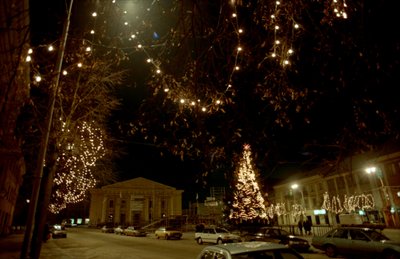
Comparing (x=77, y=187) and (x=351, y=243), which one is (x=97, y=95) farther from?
(x=351, y=243)

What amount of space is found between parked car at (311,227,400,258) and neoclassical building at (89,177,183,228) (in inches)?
3049

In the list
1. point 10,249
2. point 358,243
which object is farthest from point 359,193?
point 10,249

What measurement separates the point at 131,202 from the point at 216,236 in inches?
2716

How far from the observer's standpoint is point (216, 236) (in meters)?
26.5

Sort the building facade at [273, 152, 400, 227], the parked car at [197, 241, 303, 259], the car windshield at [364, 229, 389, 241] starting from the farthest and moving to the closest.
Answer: the building facade at [273, 152, 400, 227] → the car windshield at [364, 229, 389, 241] → the parked car at [197, 241, 303, 259]

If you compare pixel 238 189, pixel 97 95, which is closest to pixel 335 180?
pixel 238 189

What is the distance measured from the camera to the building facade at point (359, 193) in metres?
34.5

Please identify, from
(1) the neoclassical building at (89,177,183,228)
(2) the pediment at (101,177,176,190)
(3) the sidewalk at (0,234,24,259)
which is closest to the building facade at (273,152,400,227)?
(3) the sidewalk at (0,234,24,259)

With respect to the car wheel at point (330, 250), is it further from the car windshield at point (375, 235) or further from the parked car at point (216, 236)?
the parked car at point (216, 236)

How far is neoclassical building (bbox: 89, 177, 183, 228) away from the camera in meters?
89.4

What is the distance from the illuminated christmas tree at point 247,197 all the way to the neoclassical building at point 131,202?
173 feet

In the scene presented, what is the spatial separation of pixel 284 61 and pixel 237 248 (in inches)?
145

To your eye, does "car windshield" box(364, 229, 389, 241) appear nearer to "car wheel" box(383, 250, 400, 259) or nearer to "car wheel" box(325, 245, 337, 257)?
"car wheel" box(383, 250, 400, 259)

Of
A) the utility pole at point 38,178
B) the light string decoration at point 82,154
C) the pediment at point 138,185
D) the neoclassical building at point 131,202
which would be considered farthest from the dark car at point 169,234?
the pediment at point 138,185
